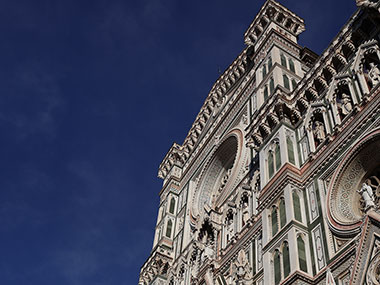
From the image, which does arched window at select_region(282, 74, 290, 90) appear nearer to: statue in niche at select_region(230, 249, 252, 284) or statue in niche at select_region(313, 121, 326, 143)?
statue in niche at select_region(313, 121, 326, 143)

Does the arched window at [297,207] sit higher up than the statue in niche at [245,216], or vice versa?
the statue in niche at [245,216]

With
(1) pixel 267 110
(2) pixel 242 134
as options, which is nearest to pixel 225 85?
(2) pixel 242 134

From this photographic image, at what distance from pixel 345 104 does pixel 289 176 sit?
85.2 inches

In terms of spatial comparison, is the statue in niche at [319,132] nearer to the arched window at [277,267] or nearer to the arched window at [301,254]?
the arched window at [301,254]

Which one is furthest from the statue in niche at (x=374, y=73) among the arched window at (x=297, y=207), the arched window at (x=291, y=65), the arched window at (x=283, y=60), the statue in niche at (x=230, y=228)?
the statue in niche at (x=230, y=228)

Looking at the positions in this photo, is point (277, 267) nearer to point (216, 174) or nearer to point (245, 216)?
point (245, 216)

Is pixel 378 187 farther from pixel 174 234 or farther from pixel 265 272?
pixel 174 234

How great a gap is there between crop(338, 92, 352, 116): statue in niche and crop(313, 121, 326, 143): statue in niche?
712 mm

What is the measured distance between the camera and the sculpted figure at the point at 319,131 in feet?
40.4

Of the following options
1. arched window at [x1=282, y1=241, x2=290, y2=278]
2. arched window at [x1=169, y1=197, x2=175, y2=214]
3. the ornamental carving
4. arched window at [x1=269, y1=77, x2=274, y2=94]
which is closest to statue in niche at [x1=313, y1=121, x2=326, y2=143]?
the ornamental carving

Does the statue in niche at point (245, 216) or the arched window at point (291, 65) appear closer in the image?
the statue in niche at point (245, 216)

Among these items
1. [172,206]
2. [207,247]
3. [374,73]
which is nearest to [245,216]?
[207,247]

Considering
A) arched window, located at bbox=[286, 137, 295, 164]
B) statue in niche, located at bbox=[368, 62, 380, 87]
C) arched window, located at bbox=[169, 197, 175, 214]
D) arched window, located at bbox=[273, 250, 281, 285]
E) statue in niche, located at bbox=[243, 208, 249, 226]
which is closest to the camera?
arched window, located at bbox=[273, 250, 281, 285]

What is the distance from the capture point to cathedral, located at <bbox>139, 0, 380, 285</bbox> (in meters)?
10.1
